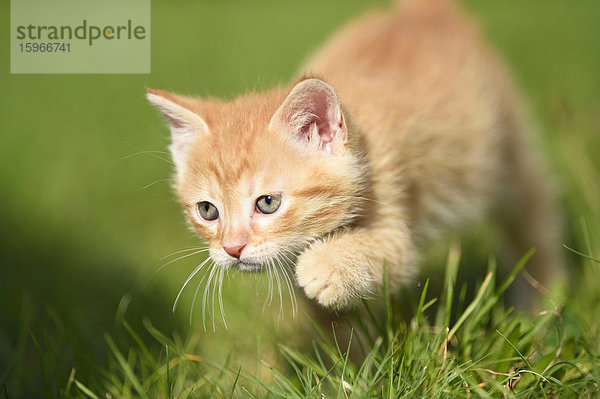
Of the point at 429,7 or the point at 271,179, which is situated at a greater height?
the point at 429,7

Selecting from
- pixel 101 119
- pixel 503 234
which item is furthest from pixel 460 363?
pixel 101 119

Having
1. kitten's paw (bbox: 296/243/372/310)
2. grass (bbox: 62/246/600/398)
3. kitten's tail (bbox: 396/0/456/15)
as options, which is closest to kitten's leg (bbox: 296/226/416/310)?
kitten's paw (bbox: 296/243/372/310)

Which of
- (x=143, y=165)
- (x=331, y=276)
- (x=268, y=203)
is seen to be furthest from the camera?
(x=143, y=165)

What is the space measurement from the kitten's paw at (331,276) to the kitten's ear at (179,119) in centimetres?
53

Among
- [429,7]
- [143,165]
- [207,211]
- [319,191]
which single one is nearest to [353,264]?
[319,191]

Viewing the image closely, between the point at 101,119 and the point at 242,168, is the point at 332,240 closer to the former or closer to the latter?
the point at 242,168

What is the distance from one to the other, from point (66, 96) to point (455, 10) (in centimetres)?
293

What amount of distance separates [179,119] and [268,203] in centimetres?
44

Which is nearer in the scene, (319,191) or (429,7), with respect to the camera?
(319,191)

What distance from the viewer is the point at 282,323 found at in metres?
2.46

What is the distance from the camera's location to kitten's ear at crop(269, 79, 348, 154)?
171cm

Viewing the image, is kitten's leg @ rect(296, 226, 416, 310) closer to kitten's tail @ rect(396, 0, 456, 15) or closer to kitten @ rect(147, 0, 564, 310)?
kitten @ rect(147, 0, 564, 310)

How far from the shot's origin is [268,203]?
5.78 ft

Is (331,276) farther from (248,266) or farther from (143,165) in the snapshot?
(143,165)
